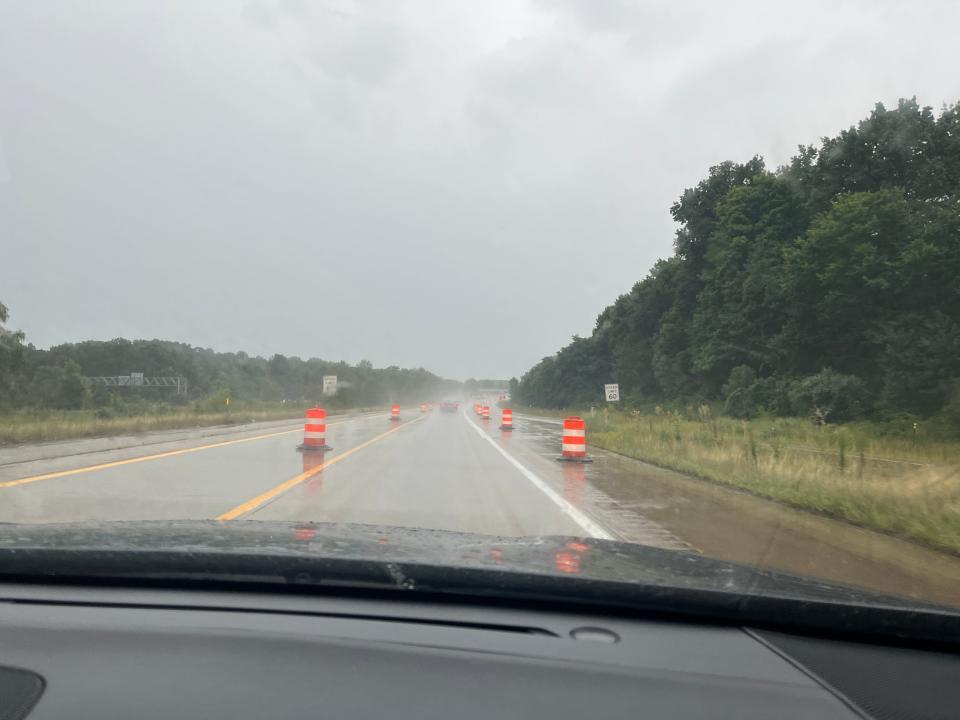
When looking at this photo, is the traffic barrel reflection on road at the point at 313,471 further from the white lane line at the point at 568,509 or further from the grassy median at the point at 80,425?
the grassy median at the point at 80,425

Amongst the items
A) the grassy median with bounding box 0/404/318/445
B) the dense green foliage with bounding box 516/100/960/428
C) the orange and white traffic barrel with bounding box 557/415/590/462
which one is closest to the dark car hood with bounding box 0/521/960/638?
the orange and white traffic barrel with bounding box 557/415/590/462

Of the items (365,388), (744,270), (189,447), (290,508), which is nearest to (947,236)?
(744,270)

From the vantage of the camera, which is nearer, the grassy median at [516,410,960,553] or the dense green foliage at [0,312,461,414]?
the grassy median at [516,410,960,553]

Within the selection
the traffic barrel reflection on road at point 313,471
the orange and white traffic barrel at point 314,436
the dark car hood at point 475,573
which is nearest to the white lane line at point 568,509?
the traffic barrel reflection on road at point 313,471

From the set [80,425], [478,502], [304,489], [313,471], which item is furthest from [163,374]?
[478,502]

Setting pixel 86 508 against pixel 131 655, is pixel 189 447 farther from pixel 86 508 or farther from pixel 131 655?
pixel 131 655

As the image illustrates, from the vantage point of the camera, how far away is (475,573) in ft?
10.5

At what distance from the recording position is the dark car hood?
10.1ft

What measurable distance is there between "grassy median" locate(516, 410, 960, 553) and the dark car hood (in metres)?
5.82

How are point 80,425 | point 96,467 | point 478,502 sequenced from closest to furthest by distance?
1. point 478,502
2. point 96,467
3. point 80,425

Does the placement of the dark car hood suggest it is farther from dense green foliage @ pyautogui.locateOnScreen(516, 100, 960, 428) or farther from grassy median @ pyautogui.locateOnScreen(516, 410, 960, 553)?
dense green foliage @ pyautogui.locateOnScreen(516, 100, 960, 428)

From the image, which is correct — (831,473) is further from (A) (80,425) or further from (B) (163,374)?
(B) (163,374)

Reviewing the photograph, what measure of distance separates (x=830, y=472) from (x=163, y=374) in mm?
92659

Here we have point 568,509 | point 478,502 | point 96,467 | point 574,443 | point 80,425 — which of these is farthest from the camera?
point 80,425
